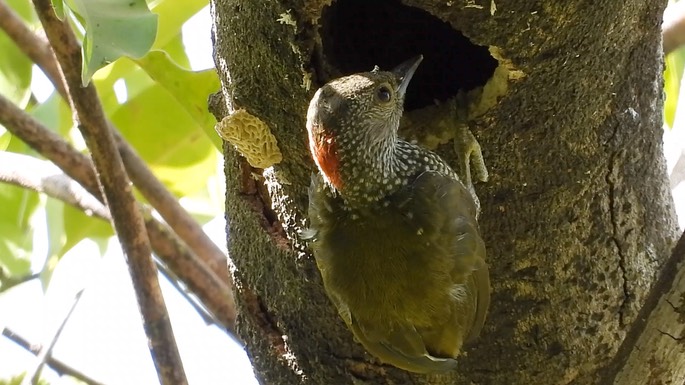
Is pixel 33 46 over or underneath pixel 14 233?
over

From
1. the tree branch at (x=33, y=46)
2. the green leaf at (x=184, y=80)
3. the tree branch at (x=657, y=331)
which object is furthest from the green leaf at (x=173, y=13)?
the tree branch at (x=657, y=331)

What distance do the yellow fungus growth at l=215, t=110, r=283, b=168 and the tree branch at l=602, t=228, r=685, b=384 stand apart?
84cm

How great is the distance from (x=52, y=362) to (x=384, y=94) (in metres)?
1.73

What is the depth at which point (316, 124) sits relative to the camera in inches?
70.6

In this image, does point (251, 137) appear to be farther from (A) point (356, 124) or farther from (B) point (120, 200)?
(B) point (120, 200)

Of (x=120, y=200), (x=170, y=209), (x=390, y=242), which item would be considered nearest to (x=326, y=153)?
(x=390, y=242)

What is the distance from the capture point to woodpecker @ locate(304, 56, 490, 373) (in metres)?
1.93

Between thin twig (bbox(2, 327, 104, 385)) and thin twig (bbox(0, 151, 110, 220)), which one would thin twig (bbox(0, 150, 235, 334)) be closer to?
thin twig (bbox(0, 151, 110, 220))

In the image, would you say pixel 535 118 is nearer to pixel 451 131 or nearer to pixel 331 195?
pixel 451 131

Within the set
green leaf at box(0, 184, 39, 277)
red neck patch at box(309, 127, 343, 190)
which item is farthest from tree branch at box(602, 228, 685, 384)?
green leaf at box(0, 184, 39, 277)

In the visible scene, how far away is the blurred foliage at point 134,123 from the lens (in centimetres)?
274

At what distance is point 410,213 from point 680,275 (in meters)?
0.73

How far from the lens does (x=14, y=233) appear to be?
10.3ft

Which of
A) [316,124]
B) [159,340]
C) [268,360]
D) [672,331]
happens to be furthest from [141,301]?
[672,331]
